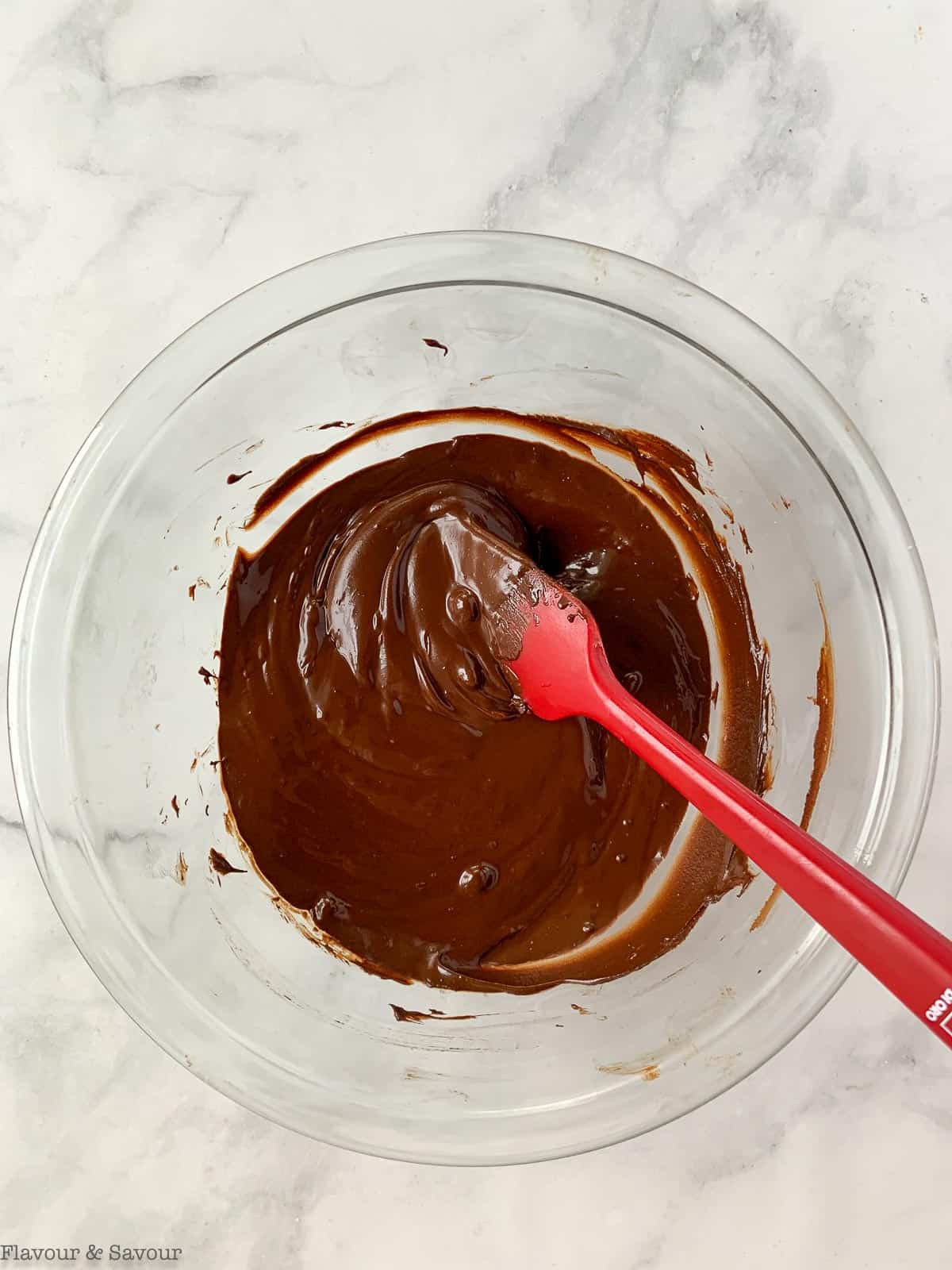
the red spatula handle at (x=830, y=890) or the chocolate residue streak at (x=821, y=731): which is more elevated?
the chocolate residue streak at (x=821, y=731)

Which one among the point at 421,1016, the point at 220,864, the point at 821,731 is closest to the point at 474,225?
the point at 821,731

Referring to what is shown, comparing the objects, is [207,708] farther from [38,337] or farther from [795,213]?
[795,213]

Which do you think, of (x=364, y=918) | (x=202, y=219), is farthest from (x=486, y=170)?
(x=364, y=918)

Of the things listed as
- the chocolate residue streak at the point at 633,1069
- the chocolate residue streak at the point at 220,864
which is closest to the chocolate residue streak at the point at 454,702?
the chocolate residue streak at the point at 220,864

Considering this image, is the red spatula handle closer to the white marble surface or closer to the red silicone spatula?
the red silicone spatula

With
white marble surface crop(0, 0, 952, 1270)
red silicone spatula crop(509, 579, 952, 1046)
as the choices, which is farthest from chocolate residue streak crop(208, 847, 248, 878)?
red silicone spatula crop(509, 579, 952, 1046)

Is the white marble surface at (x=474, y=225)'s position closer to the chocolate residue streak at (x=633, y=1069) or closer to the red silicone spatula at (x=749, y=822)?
the chocolate residue streak at (x=633, y=1069)

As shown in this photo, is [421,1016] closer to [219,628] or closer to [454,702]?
[454,702]
